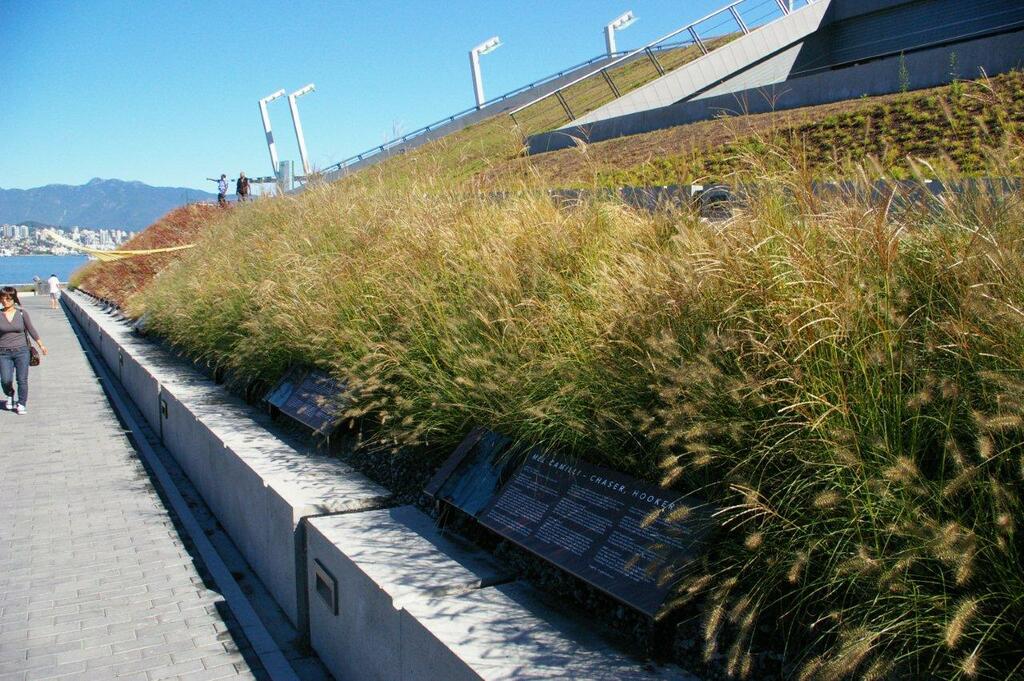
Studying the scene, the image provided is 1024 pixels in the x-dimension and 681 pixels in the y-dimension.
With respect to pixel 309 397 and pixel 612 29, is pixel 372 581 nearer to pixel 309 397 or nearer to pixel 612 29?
pixel 309 397

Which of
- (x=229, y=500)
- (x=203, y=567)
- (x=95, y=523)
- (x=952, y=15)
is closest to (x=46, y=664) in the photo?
(x=203, y=567)

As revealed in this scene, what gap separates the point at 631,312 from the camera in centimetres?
376

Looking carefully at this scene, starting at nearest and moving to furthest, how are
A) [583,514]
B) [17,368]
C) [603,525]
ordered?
[603,525], [583,514], [17,368]

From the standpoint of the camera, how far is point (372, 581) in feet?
11.9

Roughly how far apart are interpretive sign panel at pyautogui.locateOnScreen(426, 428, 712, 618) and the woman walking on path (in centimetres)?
944

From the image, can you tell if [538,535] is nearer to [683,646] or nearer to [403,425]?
[683,646]

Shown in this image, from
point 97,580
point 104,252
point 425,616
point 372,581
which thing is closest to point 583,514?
point 425,616

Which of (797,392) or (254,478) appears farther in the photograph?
(254,478)

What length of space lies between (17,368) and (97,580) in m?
7.61

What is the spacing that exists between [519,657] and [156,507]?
5.03 meters

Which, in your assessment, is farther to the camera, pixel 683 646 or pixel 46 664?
pixel 46 664

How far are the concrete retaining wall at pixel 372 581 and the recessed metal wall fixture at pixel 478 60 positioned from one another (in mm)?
46203

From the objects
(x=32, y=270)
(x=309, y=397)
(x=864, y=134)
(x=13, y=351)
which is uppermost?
(x=32, y=270)

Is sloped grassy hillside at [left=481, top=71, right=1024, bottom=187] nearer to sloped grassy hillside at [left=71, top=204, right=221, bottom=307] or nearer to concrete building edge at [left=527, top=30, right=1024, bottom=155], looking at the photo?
concrete building edge at [left=527, top=30, right=1024, bottom=155]
